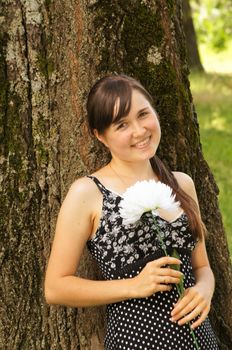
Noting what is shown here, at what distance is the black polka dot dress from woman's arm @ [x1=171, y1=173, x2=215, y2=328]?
0.13 ft

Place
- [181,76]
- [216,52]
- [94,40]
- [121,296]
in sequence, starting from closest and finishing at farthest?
[121,296]
[94,40]
[181,76]
[216,52]

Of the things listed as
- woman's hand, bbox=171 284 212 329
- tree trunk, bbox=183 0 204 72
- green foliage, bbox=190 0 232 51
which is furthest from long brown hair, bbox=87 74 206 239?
green foliage, bbox=190 0 232 51

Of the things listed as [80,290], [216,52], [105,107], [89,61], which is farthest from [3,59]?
[216,52]

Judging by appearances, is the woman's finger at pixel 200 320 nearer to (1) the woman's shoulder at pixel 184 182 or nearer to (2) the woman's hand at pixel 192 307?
(2) the woman's hand at pixel 192 307

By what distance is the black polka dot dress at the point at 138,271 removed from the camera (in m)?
3.16

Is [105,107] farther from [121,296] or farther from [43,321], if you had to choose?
[43,321]

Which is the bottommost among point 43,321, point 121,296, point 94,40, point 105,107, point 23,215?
point 43,321

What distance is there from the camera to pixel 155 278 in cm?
304

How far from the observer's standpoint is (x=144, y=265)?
10.5ft

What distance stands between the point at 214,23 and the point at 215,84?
31.4 ft

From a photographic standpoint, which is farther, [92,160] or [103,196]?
[92,160]

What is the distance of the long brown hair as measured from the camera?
3.20 metres

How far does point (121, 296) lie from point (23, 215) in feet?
2.43

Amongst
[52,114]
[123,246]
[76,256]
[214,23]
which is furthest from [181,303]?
[214,23]
